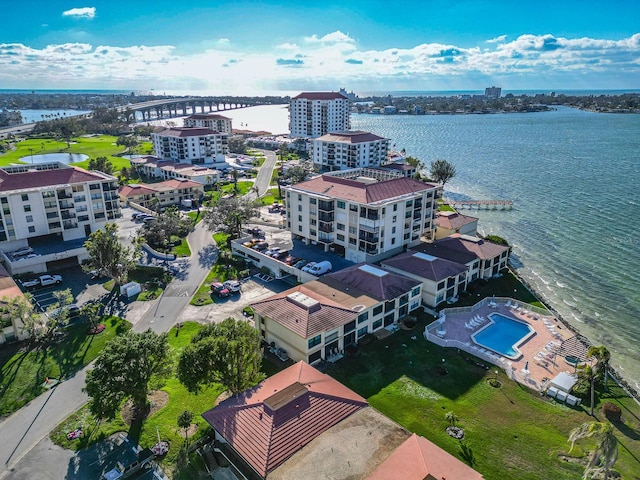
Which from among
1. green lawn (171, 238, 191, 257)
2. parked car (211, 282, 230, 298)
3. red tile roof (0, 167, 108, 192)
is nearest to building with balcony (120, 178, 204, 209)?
red tile roof (0, 167, 108, 192)

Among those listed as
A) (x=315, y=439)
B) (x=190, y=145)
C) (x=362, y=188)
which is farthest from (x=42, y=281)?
(x=190, y=145)

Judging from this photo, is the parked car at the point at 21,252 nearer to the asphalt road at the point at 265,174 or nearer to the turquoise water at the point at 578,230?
the asphalt road at the point at 265,174

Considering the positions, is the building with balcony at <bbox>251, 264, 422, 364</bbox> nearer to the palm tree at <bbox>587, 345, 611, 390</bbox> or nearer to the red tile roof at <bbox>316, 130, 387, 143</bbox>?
the palm tree at <bbox>587, 345, 611, 390</bbox>

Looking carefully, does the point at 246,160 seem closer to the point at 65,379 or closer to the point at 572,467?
the point at 65,379

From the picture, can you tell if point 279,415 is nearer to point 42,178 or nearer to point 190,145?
point 42,178

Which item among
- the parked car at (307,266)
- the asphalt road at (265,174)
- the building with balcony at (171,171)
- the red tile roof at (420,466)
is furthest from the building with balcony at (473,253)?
the building with balcony at (171,171)

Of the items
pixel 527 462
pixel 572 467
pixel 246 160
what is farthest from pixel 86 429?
pixel 246 160
